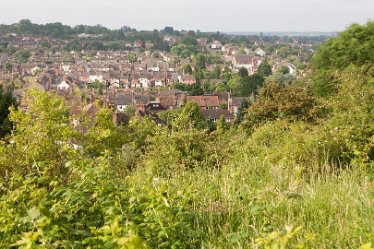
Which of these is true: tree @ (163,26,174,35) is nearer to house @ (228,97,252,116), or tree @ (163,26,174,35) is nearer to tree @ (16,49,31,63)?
tree @ (16,49,31,63)

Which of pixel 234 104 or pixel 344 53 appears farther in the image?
pixel 234 104

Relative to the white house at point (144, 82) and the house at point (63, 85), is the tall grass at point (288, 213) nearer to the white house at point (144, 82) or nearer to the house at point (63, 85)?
the house at point (63, 85)

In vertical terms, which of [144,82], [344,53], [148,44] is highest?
[344,53]

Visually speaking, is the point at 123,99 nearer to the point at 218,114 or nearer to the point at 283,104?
the point at 218,114

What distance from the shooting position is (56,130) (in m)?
5.86

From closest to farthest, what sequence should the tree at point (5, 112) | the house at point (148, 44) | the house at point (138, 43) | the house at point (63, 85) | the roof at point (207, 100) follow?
the tree at point (5, 112), the roof at point (207, 100), the house at point (63, 85), the house at point (138, 43), the house at point (148, 44)

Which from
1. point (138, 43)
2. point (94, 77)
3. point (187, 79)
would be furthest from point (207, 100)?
point (138, 43)

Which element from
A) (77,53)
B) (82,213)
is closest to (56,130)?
(82,213)

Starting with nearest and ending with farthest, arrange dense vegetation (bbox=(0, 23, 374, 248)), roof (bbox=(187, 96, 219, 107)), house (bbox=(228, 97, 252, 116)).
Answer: dense vegetation (bbox=(0, 23, 374, 248)) < house (bbox=(228, 97, 252, 116)) < roof (bbox=(187, 96, 219, 107))

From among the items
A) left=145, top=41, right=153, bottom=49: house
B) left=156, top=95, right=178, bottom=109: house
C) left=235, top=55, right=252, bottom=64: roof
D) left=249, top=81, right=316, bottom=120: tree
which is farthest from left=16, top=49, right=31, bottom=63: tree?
left=249, top=81, right=316, bottom=120: tree

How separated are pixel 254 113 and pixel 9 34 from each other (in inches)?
4268

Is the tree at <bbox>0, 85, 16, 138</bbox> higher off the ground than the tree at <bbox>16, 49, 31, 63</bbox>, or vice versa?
the tree at <bbox>0, 85, 16, 138</bbox>

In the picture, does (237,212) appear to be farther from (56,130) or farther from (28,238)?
(56,130)

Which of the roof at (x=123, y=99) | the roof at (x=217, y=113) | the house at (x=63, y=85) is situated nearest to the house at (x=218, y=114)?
the roof at (x=217, y=113)
